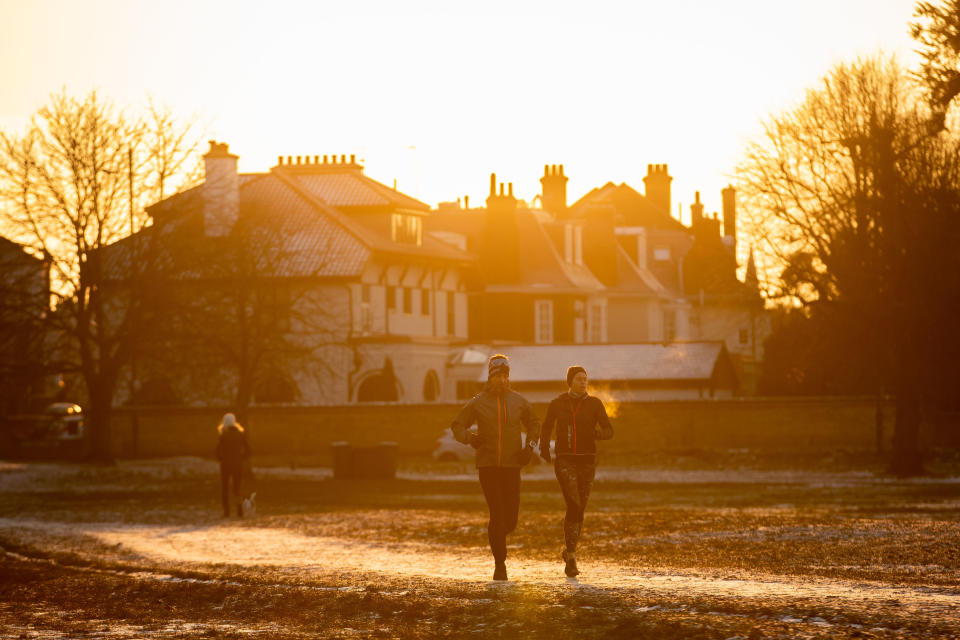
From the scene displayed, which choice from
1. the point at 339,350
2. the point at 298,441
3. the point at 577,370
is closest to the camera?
the point at 577,370

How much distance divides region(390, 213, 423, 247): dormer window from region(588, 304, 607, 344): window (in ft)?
46.2

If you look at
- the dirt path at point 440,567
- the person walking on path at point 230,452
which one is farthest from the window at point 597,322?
the dirt path at point 440,567

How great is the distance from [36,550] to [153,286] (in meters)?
26.2

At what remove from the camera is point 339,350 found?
6562 centimetres

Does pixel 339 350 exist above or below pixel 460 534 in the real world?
above

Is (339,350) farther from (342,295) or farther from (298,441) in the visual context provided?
(298,441)

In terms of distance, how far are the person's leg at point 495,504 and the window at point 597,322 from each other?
68226 mm

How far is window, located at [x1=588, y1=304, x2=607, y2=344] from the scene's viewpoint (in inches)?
3273

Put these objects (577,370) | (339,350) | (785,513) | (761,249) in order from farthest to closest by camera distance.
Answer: (339,350), (761,249), (785,513), (577,370)

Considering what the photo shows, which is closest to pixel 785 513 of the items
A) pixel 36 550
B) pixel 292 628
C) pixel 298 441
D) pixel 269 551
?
pixel 269 551

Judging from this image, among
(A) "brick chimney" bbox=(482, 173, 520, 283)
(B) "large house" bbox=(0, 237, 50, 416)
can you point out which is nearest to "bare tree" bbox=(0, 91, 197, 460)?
(B) "large house" bbox=(0, 237, 50, 416)

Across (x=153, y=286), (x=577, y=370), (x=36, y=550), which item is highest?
(x=153, y=286)

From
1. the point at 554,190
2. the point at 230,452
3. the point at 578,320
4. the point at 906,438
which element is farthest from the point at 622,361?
the point at 230,452

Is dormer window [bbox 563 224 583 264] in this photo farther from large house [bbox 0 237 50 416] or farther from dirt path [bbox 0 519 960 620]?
dirt path [bbox 0 519 960 620]
